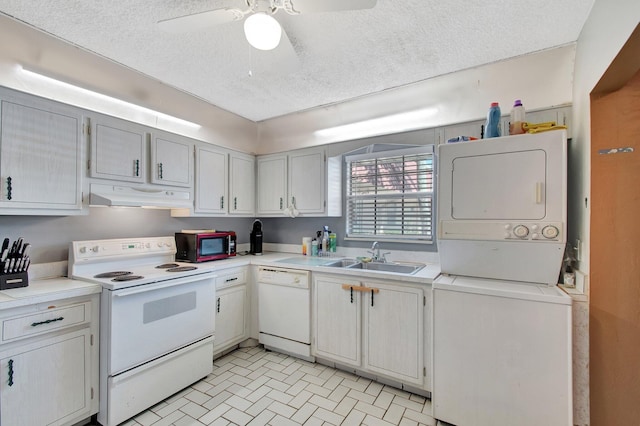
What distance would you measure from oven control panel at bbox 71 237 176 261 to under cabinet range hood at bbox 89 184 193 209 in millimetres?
357

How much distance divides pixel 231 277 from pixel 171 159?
126 cm

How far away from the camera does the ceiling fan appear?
129 centimetres

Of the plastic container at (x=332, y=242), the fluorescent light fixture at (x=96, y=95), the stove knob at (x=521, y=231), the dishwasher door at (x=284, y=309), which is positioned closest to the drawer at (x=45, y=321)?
the dishwasher door at (x=284, y=309)

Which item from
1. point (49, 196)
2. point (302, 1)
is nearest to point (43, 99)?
point (49, 196)

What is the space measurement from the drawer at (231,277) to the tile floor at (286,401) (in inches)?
28.8

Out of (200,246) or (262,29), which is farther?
(200,246)

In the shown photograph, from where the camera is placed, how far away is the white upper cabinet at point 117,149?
6.88ft

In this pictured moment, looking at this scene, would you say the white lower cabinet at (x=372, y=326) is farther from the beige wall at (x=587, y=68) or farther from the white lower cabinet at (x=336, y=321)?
the beige wall at (x=587, y=68)

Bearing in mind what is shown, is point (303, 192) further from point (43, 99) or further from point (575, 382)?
point (575, 382)

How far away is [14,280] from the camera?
5.66 ft

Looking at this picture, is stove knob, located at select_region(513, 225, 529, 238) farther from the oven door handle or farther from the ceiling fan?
the oven door handle

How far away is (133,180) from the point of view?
2314mm

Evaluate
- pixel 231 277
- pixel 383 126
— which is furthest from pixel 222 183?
pixel 383 126

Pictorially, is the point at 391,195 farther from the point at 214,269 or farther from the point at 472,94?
the point at 214,269
